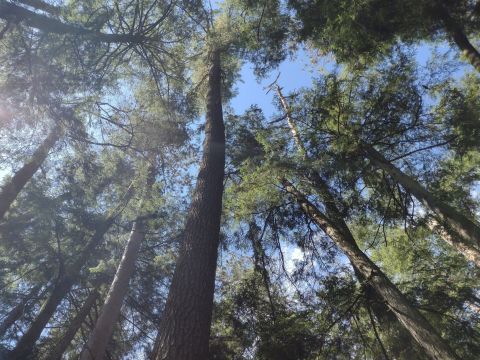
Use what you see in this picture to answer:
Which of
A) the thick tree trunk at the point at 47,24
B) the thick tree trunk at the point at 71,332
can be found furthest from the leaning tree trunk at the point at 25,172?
the thick tree trunk at the point at 71,332

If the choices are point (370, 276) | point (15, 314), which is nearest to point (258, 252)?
point (370, 276)

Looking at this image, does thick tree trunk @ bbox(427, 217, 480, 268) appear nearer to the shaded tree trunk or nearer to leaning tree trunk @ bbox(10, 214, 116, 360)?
the shaded tree trunk

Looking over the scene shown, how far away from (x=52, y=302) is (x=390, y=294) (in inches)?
367

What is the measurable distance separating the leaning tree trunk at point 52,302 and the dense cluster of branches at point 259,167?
0.07 metres

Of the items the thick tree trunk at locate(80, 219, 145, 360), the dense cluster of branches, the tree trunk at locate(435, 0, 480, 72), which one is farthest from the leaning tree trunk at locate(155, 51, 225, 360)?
the tree trunk at locate(435, 0, 480, 72)

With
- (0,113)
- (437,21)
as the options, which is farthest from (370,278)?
(0,113)

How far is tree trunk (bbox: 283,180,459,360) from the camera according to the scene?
4.50 m

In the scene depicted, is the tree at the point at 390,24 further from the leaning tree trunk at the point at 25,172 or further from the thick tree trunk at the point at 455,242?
the leaning tree trunk at the point at 25,172

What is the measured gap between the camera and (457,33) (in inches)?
301

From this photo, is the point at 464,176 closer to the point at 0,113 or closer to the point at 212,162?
the point at 212,162

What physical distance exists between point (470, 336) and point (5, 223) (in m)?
13.8

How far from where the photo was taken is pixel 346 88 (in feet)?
24.1

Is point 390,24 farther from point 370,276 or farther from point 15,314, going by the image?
point 15,314

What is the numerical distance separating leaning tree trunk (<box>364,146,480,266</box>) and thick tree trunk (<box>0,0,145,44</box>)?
6.06 meters
